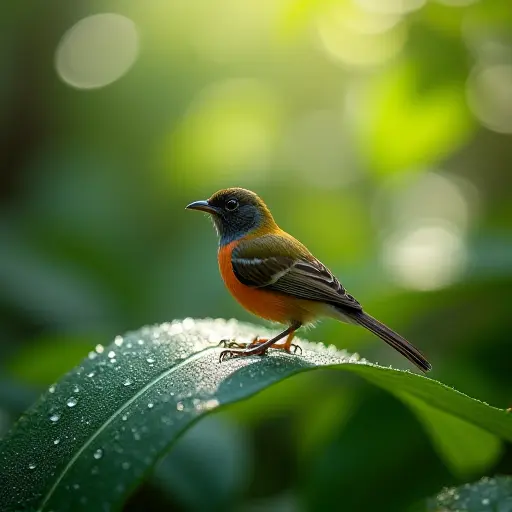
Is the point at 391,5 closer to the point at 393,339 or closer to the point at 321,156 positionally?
the point at 393,339

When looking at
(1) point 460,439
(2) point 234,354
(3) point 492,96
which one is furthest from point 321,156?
(1) point 460,439

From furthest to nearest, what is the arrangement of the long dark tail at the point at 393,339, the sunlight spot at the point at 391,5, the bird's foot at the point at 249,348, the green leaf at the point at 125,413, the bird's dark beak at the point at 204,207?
the bird's dark beak at the point at 204,207
the sunlight spot at the point at 391,5
the long dark tail at the point at 393,339
the bird's foot at the point at 249,348
the green leaf at the point at 125,413

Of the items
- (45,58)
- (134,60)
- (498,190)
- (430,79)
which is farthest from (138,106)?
(430,79)

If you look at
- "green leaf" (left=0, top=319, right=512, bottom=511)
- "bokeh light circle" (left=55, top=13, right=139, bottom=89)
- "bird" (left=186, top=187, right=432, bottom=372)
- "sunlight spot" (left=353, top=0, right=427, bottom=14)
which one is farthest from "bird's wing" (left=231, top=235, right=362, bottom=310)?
"bokeh light circle" (left=55, top=13, right=139, bottom=89)

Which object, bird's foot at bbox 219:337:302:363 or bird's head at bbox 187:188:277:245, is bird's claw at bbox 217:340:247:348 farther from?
bird's head at bbox 187:188:277:245

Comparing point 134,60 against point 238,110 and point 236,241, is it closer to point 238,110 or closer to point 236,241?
point 238,110

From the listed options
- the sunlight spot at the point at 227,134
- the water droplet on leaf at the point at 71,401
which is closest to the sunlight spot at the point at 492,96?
the sunlight spot at the point at 227,134

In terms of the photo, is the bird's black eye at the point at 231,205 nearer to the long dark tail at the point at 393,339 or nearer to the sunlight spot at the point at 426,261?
the sunlight spot at the point at 426,261
